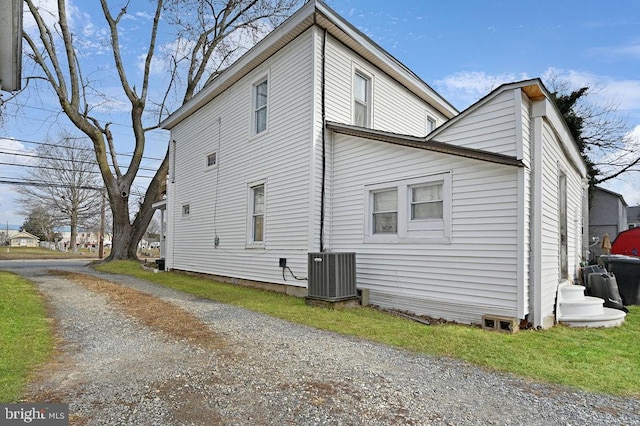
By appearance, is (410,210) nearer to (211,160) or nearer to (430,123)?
(430,123)

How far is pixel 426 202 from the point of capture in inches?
277

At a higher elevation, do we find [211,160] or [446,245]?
[211,160]

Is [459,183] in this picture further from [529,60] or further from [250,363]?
[529,60]

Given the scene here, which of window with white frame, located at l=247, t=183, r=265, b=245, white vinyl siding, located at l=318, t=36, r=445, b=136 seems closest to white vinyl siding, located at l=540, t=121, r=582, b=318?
white vinyl siding, located at l=318, t=36, r=445, b=136

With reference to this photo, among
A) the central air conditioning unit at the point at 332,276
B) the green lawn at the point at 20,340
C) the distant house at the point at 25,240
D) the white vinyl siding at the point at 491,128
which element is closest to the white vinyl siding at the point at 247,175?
the central air conditioning unit at the point at 332,276

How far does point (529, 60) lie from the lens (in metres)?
16.3

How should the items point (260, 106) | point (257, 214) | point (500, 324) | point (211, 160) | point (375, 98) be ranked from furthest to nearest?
point (211, 160) < point (260, 106) < point (257, 214) < point (375, 98) < point (500, 324)

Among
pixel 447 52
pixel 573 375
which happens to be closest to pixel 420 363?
pixel 573 375

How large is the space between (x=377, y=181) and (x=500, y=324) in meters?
3.46

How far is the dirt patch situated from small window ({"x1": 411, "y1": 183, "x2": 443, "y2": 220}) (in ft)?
13.6

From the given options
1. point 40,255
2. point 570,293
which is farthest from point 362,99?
point 40,255

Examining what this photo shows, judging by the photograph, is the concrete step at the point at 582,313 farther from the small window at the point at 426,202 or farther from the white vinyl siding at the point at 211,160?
the white vinyl siding at the point at 211,160

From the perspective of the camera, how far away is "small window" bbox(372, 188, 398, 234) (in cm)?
757

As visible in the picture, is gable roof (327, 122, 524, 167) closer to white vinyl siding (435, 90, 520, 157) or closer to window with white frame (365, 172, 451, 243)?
white vinyl siding (435, 90, 520, 157)
